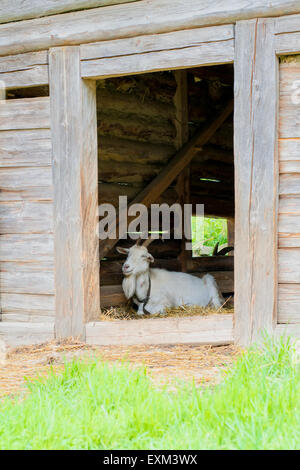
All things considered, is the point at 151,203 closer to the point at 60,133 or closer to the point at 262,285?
the point at 60,133

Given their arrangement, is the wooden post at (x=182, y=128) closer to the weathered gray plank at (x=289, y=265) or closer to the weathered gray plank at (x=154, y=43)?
the weathered gray plank at (x=154, y=43)

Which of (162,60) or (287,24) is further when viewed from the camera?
(162,60)

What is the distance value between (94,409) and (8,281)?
3.09m

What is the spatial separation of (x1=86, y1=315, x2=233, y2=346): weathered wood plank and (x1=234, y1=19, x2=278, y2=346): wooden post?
12.0 inches

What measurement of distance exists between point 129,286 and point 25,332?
5.76ft

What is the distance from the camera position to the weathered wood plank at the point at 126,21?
5.27 m

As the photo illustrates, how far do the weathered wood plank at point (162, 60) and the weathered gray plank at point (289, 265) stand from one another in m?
1.86

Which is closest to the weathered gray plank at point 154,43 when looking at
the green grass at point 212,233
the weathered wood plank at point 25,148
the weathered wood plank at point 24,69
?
the weathered wood plank at point 24,69

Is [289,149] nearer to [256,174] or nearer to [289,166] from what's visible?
[289,166]

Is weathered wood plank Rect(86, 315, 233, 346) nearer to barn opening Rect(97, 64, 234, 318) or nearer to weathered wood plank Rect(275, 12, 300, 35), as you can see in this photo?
barn opening Rect(97, 64, 234, 318)

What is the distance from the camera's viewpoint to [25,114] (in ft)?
20.5

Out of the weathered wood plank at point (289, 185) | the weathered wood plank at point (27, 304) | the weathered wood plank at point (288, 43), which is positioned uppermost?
the weathered wood plank at point (288, 43)

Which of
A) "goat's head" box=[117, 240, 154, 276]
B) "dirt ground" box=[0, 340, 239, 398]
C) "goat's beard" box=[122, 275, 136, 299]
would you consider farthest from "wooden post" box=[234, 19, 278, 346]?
"goat's beard" box=[122, 275, 136, 299]

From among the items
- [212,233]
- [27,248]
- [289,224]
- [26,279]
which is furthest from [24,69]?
[212,233]
